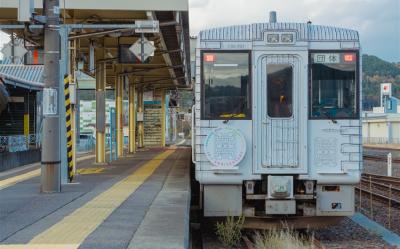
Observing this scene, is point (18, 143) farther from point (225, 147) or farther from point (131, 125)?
point (225, 147)

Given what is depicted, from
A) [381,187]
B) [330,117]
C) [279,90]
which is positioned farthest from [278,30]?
[381,187]

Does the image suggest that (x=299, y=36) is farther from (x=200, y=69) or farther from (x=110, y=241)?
(x=110, y=241)

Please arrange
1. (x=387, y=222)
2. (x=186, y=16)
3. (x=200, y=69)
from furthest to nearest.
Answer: (x=186, y=16), (x=387, y=222), (x=200, y=69)

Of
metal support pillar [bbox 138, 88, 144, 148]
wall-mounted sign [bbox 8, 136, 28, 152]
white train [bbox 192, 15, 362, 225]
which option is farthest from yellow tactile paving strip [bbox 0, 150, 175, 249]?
metal support pillar [bbox 138, 88, 144, 148]

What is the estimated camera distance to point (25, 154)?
22953 millimetres

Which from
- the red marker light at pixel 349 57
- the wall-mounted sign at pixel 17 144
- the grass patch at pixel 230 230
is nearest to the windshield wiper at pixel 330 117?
the red marker light at pixel 349 57

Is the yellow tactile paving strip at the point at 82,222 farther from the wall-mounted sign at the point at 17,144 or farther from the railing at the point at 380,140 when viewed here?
the railing at the point at 380,140

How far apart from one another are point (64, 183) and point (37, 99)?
1683 cm

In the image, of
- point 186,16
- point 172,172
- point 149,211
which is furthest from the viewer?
point 186,16

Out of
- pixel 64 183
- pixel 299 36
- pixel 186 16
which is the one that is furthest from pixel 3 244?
pixel 186 16

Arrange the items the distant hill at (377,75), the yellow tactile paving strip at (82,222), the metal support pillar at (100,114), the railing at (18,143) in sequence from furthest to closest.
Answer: the distant hill at (377,75)
the railing at (18,143)
the metal support pillar at (100,114)
the yellow tactile paving strip at (82,222)

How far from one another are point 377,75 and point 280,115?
150 metres

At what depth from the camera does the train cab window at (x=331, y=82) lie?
956 cm

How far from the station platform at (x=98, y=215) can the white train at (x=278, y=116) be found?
3.43ft
